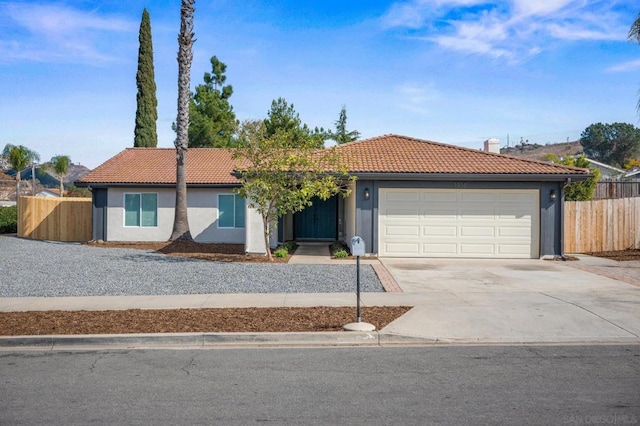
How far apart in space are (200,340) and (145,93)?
27.4 m

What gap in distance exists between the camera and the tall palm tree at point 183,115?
21422 mm

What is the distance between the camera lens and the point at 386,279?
13.1 meters

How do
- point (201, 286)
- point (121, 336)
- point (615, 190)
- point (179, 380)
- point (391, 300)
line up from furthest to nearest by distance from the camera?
1. point (615, 190)
2. point (201, 286)
3. point (391, 300)
4. point (121, 336)
5. point (179, 380)

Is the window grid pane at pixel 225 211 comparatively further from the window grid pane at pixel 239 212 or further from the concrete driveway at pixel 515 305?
the concrete driveway at pixel 515 305

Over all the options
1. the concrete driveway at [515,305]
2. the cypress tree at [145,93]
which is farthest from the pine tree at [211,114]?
the concrete driveway at [515,305]

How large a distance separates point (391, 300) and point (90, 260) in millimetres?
10461

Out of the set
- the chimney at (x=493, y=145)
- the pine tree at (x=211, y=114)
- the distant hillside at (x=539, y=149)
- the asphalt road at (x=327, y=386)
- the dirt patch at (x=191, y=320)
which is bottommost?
the asphalt road at (x=327, y=386)

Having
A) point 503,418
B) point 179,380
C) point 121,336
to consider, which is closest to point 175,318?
point 121,336

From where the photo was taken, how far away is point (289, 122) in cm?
3522

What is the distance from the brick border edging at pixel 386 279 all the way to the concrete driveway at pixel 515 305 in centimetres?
20

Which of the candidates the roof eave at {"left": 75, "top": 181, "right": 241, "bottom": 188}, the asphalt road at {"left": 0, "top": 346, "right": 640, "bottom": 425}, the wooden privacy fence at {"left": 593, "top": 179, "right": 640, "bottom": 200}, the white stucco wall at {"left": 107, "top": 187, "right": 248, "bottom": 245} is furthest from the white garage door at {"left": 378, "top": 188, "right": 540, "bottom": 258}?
the asphalt road at {"left": 0, "top": 346, "right": 640, "bottom": 425}

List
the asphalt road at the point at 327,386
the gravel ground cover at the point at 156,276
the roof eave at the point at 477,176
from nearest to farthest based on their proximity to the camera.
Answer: the asphalt road at the point at 327,386 → the gravel ground cover at the point at 156,276 → the roof eave at the point at 477,176

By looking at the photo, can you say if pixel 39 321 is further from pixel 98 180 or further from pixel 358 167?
pixel 98 180

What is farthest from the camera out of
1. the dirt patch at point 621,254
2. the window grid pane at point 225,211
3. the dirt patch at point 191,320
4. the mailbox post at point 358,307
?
the window grid pane at point 225,211
